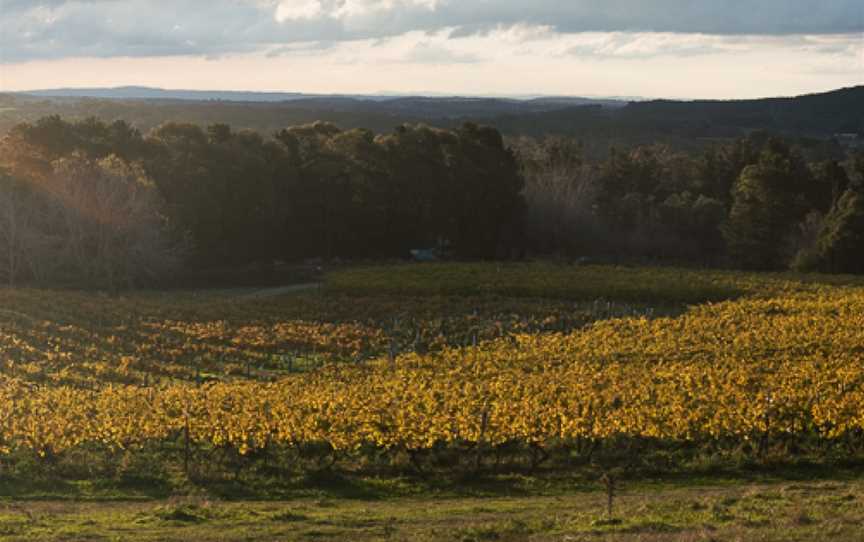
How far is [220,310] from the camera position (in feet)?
120

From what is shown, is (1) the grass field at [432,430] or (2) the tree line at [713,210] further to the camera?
(2) the tree line at [713,210]

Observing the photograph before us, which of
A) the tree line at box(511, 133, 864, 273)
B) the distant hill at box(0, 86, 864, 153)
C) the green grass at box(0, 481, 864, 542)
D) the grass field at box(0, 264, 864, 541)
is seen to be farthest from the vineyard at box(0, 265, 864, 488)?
the distant hill at box(0, 86, 864, 153)

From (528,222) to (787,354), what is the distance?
37.9 metres

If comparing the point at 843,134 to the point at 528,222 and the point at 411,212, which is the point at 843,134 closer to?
the point at 528,222

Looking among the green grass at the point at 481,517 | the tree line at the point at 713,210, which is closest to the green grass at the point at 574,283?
the tree line at the point at 713,210

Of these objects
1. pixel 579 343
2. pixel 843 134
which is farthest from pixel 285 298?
pixel 843 134

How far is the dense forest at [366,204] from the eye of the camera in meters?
43.9

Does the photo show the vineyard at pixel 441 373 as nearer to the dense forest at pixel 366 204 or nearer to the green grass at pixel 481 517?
the green grass at pixel 481 517

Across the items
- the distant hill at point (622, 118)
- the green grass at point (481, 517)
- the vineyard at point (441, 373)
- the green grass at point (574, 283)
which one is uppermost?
the distant hill at point (622, 118)

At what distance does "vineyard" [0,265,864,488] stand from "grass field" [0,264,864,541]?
0.25 feet

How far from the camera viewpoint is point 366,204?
5722 centimetres

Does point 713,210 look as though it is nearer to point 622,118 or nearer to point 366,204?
point 366,204

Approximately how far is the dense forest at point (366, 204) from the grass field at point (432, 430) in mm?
11659

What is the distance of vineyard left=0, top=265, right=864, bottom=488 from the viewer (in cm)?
1670
